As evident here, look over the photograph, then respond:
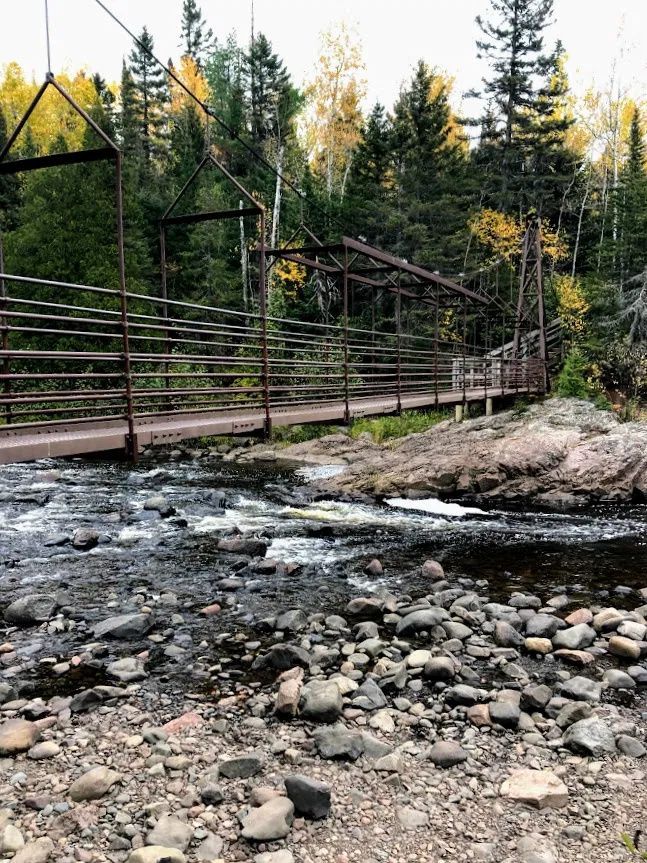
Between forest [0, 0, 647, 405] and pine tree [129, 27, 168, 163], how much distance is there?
235 centimetres

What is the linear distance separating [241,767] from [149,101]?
156 ft

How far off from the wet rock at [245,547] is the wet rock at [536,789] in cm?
571

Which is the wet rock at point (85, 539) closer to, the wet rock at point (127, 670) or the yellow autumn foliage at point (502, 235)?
the wet rock at point (127, 670)

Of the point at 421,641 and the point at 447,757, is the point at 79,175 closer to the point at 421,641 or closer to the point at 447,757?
the point at 421,641

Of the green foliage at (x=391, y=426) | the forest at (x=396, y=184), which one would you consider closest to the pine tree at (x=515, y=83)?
the forest at (x=396, y=184)

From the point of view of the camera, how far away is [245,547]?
30.8ft

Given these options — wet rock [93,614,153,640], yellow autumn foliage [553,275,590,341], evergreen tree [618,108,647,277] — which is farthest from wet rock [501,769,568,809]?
evergreen tree [618,108,647,277]

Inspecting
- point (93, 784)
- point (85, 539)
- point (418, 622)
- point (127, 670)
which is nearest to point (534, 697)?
point (418, 622)

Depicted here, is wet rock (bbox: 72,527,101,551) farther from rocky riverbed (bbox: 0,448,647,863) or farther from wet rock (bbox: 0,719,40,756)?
wet rock (bbox: 0,719,40,756)

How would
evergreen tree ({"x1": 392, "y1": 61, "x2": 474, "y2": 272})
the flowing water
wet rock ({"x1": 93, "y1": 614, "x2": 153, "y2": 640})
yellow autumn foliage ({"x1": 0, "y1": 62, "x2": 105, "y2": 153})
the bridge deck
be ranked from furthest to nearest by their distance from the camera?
yellow autumn foliage ({"x1": 0, "y1": 62, "x2": 105, "y2": 153}) < evergreen tree ({"x1": 392, "y1": 61, "x2": 474, "y2": 272}) < the flowing water < wet rock ({"x1": 93, "y1": 614, "x2": 153, "y2": 640}) < the bridge deck

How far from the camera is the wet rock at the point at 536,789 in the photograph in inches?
150

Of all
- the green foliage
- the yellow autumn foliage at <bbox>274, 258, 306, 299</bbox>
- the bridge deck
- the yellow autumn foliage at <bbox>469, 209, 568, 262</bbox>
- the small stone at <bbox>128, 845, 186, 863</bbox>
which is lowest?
the small stone at <bbox>128, 845, 186, 863</bbox>

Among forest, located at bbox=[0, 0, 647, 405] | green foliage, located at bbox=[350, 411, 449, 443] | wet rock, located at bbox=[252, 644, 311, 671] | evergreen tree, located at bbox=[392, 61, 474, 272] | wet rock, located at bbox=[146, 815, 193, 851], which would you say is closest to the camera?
wet rock, located at bbox=[146, 815, 193, 851]

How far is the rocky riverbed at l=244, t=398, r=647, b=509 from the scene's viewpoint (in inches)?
532
